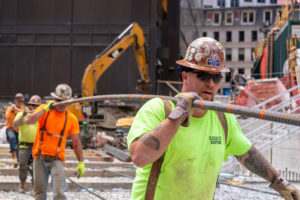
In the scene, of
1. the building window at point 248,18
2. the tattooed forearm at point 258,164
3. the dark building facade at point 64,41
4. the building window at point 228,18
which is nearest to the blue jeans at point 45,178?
the tattooed forearm at point 258,164

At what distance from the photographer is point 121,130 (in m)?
18.2

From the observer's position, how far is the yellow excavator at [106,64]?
1955 centimetres

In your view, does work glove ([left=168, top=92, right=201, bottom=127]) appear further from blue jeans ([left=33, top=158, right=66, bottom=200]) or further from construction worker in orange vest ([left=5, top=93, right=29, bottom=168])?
construction worker in orange vest ([left=5, top=93, right=29, bottom=168])

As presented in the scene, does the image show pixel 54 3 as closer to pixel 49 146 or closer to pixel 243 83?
pixel 243 83

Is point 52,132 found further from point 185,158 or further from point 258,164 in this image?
point 185,158

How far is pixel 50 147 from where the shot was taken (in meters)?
6.77

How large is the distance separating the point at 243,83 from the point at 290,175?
19422mm

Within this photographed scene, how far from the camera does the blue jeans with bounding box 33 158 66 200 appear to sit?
6.65 meters

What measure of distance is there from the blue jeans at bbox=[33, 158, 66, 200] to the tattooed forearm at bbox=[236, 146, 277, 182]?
4.04 metres

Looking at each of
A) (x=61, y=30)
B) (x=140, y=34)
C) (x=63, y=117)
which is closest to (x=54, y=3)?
(x=61, y=30)

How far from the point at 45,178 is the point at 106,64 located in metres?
14.4

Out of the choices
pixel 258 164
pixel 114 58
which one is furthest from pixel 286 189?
pixel 114 58

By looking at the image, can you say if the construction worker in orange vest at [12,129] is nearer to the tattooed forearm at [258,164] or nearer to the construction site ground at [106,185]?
the construction site ground at [106,185]

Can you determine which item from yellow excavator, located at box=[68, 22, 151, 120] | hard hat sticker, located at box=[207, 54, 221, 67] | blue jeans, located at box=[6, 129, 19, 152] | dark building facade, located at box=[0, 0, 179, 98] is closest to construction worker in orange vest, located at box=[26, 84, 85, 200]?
hard hat sticker, located at box=[207, 54, 221, 67]
